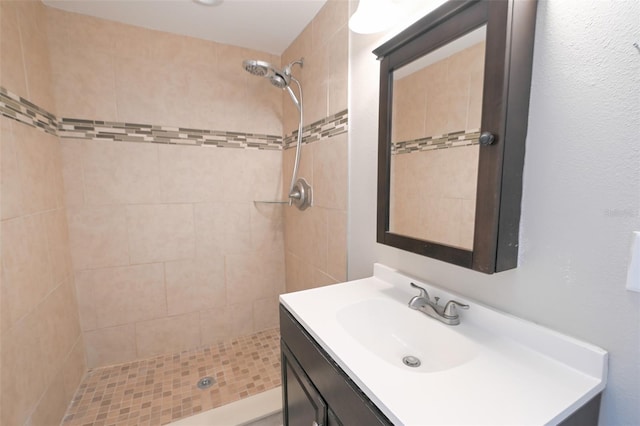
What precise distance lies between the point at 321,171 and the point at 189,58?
1202mm

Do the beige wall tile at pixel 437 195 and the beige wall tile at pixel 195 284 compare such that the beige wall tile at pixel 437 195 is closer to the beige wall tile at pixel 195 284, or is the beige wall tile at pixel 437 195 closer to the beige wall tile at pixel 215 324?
the beige wall tile at pixel 195 284

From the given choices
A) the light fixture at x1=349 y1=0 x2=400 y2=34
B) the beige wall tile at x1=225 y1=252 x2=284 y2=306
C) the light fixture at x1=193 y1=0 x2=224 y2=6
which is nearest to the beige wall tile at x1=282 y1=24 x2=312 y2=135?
the light fixture at x1=193 y1=0 x2=224 y2=6

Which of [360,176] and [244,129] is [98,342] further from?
[360,176]

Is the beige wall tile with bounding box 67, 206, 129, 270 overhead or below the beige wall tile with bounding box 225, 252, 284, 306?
overhead

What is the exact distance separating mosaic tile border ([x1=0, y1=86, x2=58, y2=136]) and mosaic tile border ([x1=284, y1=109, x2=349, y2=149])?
1356 mm

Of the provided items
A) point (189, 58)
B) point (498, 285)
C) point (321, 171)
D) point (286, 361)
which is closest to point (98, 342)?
point (286, 361)

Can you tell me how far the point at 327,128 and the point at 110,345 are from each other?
1956mm

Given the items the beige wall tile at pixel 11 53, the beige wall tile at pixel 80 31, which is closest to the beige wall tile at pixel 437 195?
the beige wall tile at pixel 11 53

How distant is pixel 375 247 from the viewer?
1.22 metres

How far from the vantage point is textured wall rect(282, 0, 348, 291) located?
4.57ft

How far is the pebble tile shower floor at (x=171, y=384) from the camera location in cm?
144

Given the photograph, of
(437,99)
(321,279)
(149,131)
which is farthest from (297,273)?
(437,99)

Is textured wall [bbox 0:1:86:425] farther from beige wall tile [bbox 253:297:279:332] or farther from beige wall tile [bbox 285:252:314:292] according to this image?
beige wall tile [bbox 285:252:314:292]

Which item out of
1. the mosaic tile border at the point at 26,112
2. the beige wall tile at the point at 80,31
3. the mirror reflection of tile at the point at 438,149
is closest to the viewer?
the mirror reflection of tile at the point at 438,149
